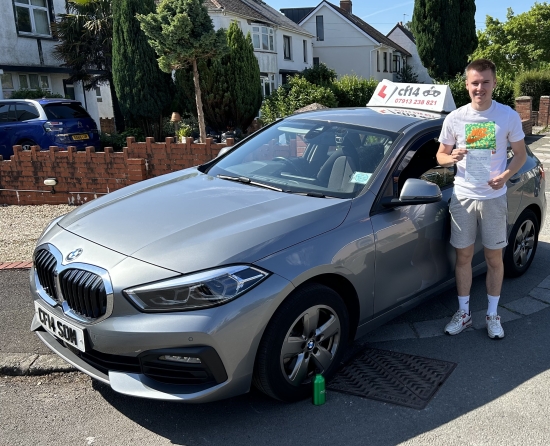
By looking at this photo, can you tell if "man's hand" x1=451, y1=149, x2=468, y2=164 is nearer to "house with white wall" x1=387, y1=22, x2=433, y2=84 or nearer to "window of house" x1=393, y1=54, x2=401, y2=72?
"window of house" x1=393, y1=54, x2=401, y2=72

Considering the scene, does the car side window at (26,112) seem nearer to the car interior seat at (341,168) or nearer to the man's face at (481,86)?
the car interior seat at (341,168)

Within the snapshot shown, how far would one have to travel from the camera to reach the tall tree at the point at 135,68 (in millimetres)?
16641

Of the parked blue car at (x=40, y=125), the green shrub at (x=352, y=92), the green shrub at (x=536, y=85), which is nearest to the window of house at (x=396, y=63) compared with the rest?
the green shrub at (x=536, y=85)

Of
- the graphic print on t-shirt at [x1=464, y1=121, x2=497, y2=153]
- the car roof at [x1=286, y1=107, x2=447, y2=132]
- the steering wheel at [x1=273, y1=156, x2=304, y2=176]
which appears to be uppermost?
the car roof at [x1=286, y1=107, x2=447, y2=132]

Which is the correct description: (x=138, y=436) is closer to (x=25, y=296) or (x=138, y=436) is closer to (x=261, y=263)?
(x=261, y=263)

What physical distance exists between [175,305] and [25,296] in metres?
2.68

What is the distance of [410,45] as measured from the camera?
183ft

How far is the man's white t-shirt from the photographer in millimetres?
3656

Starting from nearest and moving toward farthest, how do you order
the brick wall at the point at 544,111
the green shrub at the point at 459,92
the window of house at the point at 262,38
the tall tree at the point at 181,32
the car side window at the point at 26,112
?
the tall tree at the point at 181,32 < the car side window at the point at 26,112 < the brick wall at the point at 544,111 < the green shrub at the point at 459,92 < the window of house at the point at 262,38

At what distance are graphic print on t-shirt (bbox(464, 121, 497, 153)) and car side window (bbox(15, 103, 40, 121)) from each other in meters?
11.6

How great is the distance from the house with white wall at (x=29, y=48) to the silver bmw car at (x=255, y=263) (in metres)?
17.5

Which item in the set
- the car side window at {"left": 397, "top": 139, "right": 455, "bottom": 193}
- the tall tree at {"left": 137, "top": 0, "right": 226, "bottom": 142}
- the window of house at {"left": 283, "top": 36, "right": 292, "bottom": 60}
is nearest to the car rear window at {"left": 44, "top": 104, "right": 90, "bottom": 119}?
the tall tree at {"left": 137, "top": 0, "right": 226, "bottom": 142}

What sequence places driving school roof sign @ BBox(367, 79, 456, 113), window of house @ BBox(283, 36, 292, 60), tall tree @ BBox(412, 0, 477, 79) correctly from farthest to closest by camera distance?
window of house @ BBox(283, 36, 292, 60)
tall tree @ BBox(412, 0, 477, 79)
driving school roof sign @ BBox(367, 79, 456, 113)

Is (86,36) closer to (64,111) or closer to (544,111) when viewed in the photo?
(64,111)
